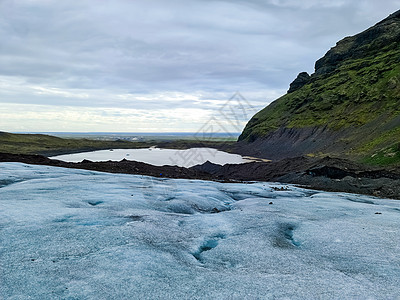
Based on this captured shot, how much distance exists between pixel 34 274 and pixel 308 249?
6652 millimetres

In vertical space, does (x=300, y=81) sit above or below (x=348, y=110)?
above

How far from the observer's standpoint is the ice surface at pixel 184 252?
16.4 ft

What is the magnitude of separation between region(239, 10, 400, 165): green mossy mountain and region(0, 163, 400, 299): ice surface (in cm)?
3177

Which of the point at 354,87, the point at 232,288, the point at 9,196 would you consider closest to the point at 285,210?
the point at 232,288

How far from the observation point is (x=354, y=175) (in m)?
27.2

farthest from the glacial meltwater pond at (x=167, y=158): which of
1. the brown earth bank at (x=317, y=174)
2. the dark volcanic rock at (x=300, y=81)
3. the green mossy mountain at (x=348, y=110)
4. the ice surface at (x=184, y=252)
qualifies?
the dark volcanic rock at (x=300, y=81)

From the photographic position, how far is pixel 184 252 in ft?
22.4

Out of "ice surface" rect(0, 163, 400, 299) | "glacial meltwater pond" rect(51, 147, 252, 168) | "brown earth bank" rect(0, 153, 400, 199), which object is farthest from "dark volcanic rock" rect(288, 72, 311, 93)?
"ice surface" rect(0, 163, 400, 299)

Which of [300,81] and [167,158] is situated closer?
[167,158]

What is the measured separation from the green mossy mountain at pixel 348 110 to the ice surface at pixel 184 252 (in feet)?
104

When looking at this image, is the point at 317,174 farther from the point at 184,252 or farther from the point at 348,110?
the point at 348,110

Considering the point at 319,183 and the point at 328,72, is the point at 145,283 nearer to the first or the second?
the point at 319,183

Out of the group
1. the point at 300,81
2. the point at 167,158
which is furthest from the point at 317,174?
the point at 300,81

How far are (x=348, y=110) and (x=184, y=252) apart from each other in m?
74.3
